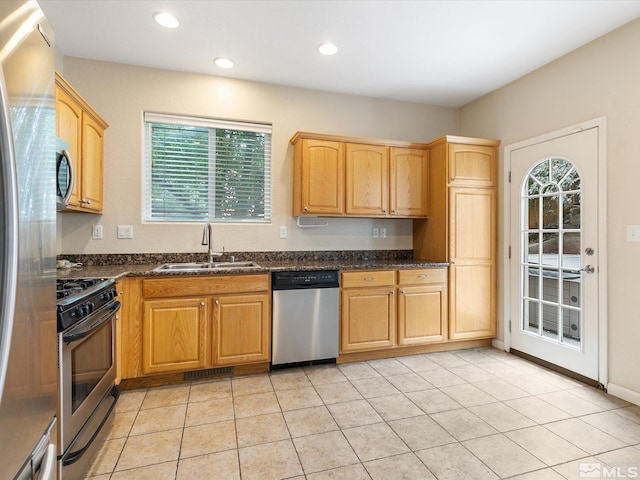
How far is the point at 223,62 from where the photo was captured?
10.1 feet

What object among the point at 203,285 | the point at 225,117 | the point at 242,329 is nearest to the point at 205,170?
the point at 225,117

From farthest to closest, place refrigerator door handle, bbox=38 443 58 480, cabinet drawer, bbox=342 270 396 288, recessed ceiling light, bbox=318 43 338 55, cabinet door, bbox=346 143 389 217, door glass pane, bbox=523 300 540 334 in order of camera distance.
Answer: cabinet door, bbox=346 143 389 217 < door glass pane, bbox=523 300 540 334 < cabinet drawer, bbox=342 270 396 288 < recessed ceiling light, bbox=318 43 338 55 < refrigerator door handle, bbox=38 443 58 480

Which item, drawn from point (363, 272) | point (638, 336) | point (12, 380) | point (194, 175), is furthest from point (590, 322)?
point (194, 175)

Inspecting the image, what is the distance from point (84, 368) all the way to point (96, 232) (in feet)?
5.57

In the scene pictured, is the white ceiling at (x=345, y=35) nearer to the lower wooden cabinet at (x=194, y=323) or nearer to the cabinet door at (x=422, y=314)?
the lower wooden cabinet at (x=194, y=323)

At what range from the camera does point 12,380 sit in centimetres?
71

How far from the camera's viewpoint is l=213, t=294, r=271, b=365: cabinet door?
274 centimetres

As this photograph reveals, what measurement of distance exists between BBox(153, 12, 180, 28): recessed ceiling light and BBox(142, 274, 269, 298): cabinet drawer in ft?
6.16

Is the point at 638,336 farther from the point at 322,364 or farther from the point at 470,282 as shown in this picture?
the point at 322,364

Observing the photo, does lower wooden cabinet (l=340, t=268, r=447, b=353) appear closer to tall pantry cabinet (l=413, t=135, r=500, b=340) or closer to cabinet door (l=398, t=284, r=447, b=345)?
cabinet door (l=398, t=284, r=447, b=345)

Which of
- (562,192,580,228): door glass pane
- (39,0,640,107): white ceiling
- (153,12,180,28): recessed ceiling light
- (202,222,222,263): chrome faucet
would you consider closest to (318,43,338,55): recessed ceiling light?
(39,0,640,107): white ceiling

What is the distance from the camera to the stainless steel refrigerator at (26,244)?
659mm

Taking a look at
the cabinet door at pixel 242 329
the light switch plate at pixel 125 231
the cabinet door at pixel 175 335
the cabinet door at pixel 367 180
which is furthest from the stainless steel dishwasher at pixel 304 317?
the light switch plate at pixel 125 231

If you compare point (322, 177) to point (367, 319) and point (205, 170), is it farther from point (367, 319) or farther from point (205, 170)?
point (367, 319)
